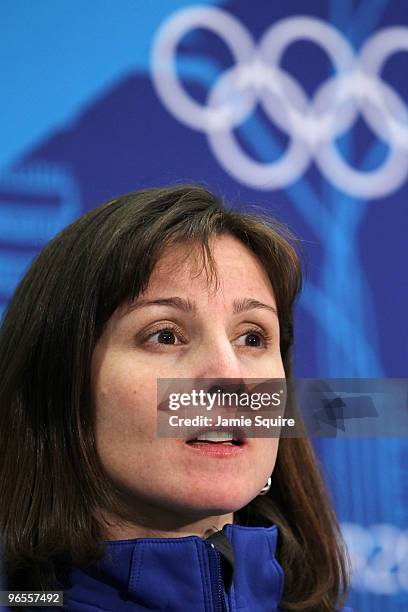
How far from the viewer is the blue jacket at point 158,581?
74cm

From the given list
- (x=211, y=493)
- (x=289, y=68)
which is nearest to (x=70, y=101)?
(x=289, y=68)

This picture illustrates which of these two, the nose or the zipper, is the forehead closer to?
the nose

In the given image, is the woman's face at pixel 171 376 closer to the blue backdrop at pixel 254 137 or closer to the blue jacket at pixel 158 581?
the blue jacket at pixel 158 581

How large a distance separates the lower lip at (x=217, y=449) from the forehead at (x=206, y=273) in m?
0.14

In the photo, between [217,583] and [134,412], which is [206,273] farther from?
[217,583]

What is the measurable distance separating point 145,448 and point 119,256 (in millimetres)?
177

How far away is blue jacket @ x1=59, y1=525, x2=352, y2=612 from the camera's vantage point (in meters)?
0.74

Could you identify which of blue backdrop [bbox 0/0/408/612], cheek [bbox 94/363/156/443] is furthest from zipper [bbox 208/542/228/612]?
blue backdrop [bbox 0/0/408/612]

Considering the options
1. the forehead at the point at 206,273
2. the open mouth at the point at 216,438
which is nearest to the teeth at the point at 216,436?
the open mouth at the point at 216,438

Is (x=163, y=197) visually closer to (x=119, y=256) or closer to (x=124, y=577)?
(x=119, y=256)

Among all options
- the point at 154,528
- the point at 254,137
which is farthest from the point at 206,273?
the point at 254,137

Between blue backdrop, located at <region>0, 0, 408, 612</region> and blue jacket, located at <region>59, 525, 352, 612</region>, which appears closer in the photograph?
blue jacket, located at <region>59, 525, 352, 612</region>


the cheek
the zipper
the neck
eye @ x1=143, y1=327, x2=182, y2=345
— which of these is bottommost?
the zipper

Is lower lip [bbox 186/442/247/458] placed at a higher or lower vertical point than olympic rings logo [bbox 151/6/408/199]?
lower
